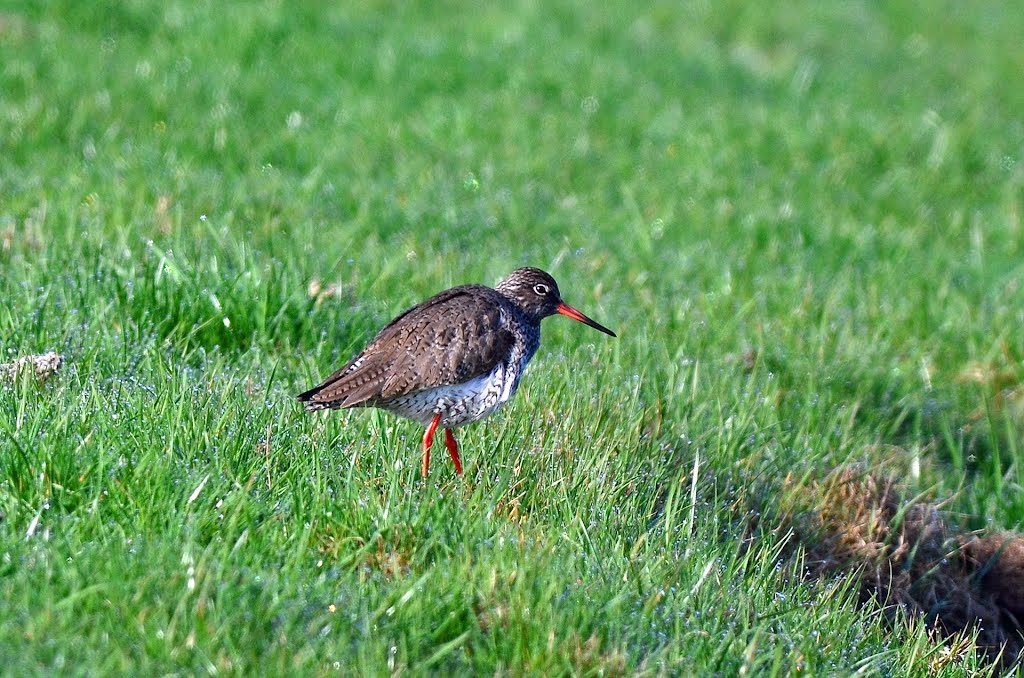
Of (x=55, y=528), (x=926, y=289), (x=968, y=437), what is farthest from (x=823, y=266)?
(x=55, y=528)

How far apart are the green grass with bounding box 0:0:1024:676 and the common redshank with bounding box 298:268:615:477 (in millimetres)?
158

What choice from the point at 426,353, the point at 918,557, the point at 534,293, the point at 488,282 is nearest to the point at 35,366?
the point at 426,353

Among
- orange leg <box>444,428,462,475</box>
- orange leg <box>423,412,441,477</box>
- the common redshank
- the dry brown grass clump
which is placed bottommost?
the dry brown grass clump

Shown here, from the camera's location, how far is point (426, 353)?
16.2 ft

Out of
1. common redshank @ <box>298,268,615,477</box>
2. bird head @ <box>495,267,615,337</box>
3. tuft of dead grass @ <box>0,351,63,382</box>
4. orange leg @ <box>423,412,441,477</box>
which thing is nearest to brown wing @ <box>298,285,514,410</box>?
common redshank @ <box>298,268,615,477</box>

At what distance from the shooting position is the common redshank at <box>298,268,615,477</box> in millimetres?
4809

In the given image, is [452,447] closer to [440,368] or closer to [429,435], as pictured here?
[429,435]

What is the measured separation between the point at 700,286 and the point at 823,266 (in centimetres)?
118

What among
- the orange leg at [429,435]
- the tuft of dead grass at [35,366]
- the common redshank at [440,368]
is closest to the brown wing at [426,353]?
the common redshank at [440,368]

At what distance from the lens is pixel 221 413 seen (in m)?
4.68

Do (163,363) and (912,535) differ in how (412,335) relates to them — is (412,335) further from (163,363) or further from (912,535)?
(912,535)

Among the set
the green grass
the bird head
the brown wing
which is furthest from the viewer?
the bird head

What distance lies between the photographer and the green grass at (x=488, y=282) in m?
3.86

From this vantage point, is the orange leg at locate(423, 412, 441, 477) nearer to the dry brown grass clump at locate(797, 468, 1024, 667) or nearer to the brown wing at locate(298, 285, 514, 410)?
the brown wing at locate(298, 285, 514, 410)
